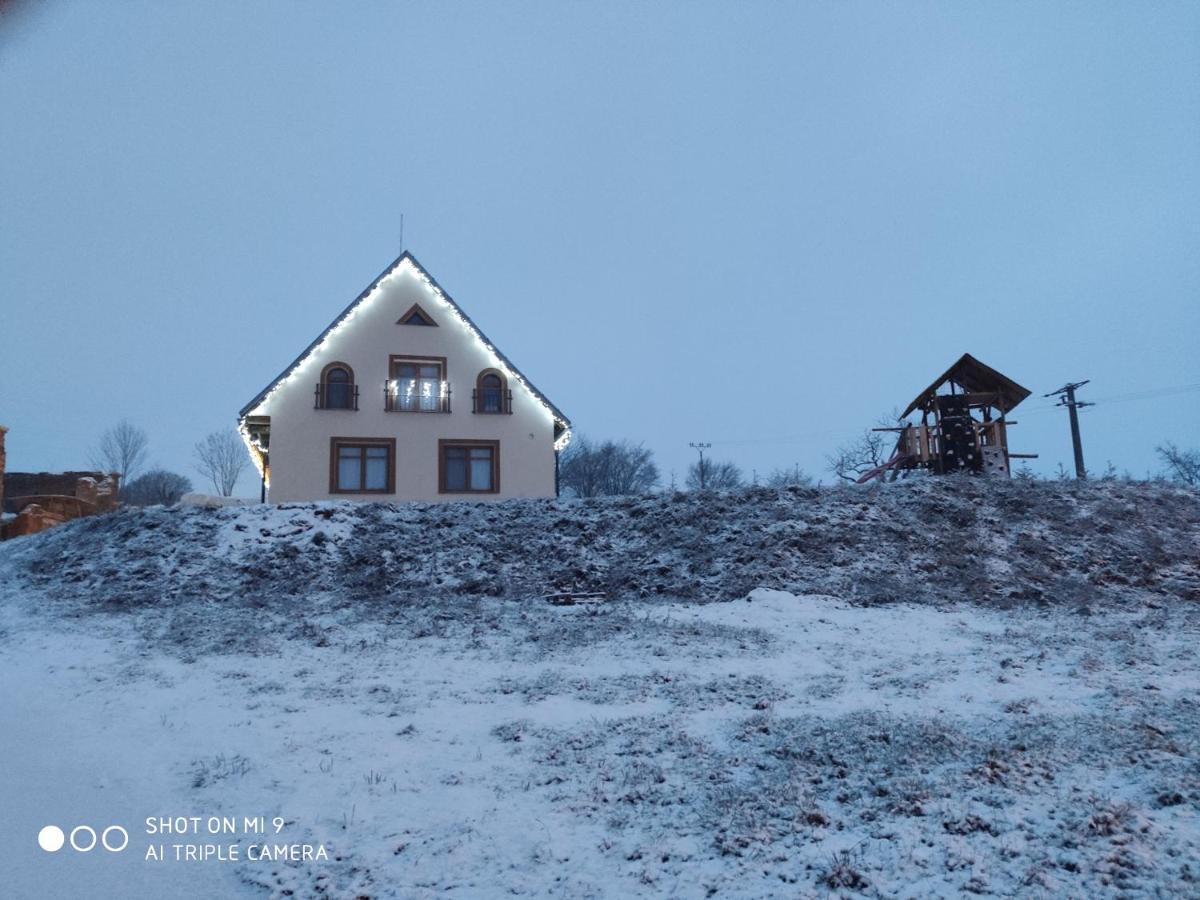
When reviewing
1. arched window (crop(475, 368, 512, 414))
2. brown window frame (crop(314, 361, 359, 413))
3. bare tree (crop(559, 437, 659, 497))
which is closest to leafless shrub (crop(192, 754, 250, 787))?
brown window frame (crop(314, 361, 359, 413))

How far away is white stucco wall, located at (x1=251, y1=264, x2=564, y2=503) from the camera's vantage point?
2405 centimetres

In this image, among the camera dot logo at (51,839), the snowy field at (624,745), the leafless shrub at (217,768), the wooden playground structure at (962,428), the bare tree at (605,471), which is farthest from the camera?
the bare tree at (605,471)

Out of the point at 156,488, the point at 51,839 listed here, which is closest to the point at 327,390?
the point at 51,839

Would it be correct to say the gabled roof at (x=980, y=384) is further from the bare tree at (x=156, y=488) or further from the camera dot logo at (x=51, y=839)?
the bare tree at (x=156, y=488)

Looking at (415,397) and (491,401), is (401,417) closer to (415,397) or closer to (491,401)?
(415,397)

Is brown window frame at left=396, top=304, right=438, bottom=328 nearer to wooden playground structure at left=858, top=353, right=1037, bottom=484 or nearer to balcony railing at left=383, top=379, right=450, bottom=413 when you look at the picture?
balcony railing at left=383, top=379, right=450, bottom=413

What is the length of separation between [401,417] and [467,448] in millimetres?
2572

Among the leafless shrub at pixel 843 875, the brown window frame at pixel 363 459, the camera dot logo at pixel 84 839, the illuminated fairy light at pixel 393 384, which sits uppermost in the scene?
the illuminated fairy light at pixel 393 384

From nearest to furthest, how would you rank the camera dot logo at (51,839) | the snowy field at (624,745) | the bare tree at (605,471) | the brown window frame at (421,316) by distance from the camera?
the snowy field at (624,745) → the camera dot logo at (51,839) → the brown window frame at (421,316) → the bare tree at (605,471)

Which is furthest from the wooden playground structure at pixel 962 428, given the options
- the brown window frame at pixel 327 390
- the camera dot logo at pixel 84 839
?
the camera dot logo at pixel 84 839

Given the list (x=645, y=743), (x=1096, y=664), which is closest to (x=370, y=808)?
(x=645, y=743)

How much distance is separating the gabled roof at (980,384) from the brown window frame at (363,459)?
17.6 m

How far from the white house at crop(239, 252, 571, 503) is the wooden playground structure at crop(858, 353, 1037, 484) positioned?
1235 cm

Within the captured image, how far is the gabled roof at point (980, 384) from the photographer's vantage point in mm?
22844
